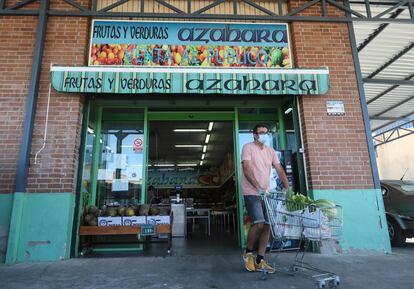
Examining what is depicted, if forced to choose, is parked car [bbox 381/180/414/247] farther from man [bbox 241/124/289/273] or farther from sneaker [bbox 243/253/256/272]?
sneaker [bbox 243/253/256/272]

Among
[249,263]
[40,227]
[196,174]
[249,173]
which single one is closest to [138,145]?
[40,227]

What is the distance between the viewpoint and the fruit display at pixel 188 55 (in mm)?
6176

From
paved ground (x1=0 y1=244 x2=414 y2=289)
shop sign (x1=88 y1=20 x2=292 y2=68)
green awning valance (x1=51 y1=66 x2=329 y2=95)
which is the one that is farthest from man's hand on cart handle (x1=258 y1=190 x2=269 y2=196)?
shop sign (x1=88 y1=20 x2=292 y2=68)

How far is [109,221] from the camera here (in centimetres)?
582

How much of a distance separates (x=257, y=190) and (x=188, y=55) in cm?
327

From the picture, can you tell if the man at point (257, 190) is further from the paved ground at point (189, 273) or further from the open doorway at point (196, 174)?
the open doorway at point (196, 174)

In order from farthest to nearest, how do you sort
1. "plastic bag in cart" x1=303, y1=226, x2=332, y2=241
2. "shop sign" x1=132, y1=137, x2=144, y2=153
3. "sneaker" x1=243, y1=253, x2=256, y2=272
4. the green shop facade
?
1. "shop sign" x1=132, y1=137, x2=144, y2=153
2. the green shop facade
3. "sneaker" x1=243, y1=253, x2=256, y2=272
4. "plastic bag in cart" x1=303, y1=226, x2=332, y2=241

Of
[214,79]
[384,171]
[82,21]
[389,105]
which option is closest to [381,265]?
[214,79]

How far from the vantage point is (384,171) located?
2127 cm

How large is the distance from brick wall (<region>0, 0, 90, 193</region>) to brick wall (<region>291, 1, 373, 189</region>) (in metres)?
4.26

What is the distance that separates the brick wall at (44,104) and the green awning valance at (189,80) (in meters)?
0.42

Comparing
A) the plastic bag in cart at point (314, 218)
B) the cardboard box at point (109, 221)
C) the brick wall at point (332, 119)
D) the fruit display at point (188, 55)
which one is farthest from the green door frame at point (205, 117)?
the plastic bag in cart at point (314, 218)

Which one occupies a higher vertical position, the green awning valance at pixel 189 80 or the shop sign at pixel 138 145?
the green awning valance at pixel 189 80

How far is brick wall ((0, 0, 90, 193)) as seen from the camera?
5.42m
